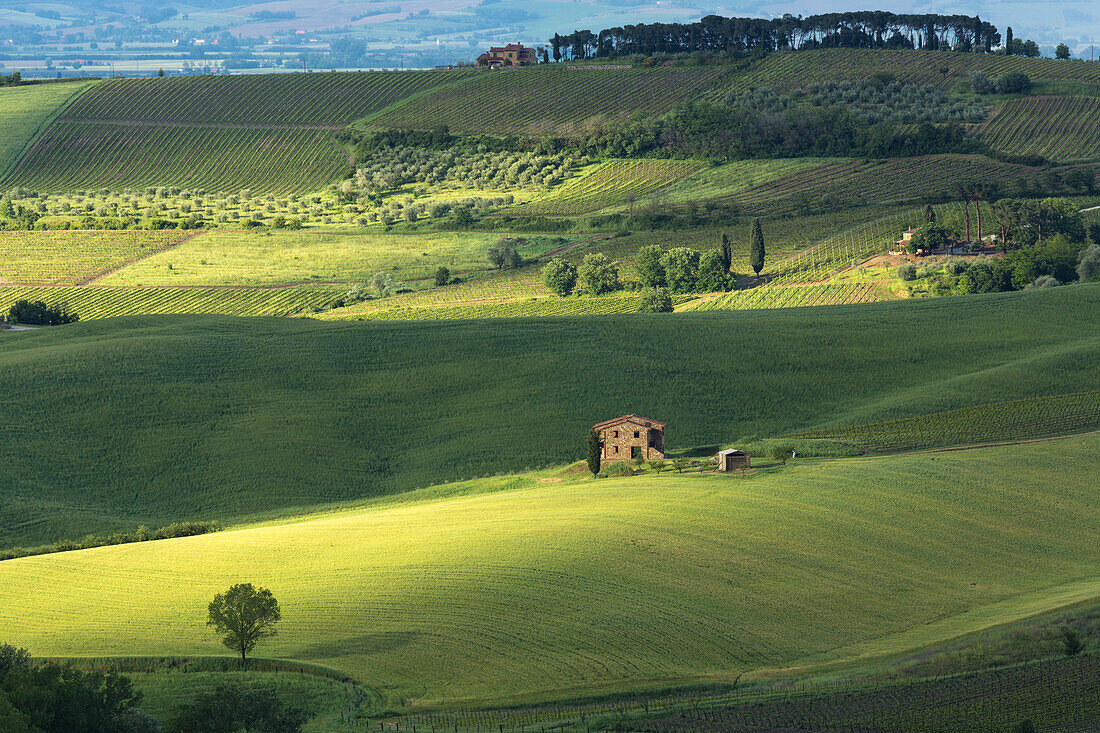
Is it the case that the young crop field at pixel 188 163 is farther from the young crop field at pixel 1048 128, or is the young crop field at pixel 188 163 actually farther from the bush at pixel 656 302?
the young crop field at pixel 1048 128

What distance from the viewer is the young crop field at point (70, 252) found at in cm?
13725

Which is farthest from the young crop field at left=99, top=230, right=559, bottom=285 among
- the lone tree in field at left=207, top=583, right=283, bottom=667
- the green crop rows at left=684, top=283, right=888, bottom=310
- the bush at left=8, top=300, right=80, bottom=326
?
the lone tree in field at left=207, top=583, right=283, bottom=667

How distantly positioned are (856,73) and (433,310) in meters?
102

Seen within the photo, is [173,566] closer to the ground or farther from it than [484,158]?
closer to the ground

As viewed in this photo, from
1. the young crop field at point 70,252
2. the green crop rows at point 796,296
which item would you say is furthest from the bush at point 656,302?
the young crop field at point 70,252

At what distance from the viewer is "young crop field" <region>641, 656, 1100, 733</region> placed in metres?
34.0

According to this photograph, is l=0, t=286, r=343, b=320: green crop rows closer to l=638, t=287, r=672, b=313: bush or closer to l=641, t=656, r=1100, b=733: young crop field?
l=638, t=287, r=672, b=313: bush

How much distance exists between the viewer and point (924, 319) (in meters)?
95.5

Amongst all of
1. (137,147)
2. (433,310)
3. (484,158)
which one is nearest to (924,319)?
(433,310)

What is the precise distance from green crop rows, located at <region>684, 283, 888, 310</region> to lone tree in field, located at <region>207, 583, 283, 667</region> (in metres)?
77.7

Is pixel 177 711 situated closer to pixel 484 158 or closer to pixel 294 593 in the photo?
pixel 294 593

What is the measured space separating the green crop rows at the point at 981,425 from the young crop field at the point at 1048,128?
91685mm

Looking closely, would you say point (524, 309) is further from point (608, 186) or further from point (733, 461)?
point (733, 461)

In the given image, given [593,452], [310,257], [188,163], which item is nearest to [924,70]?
[310,257]
